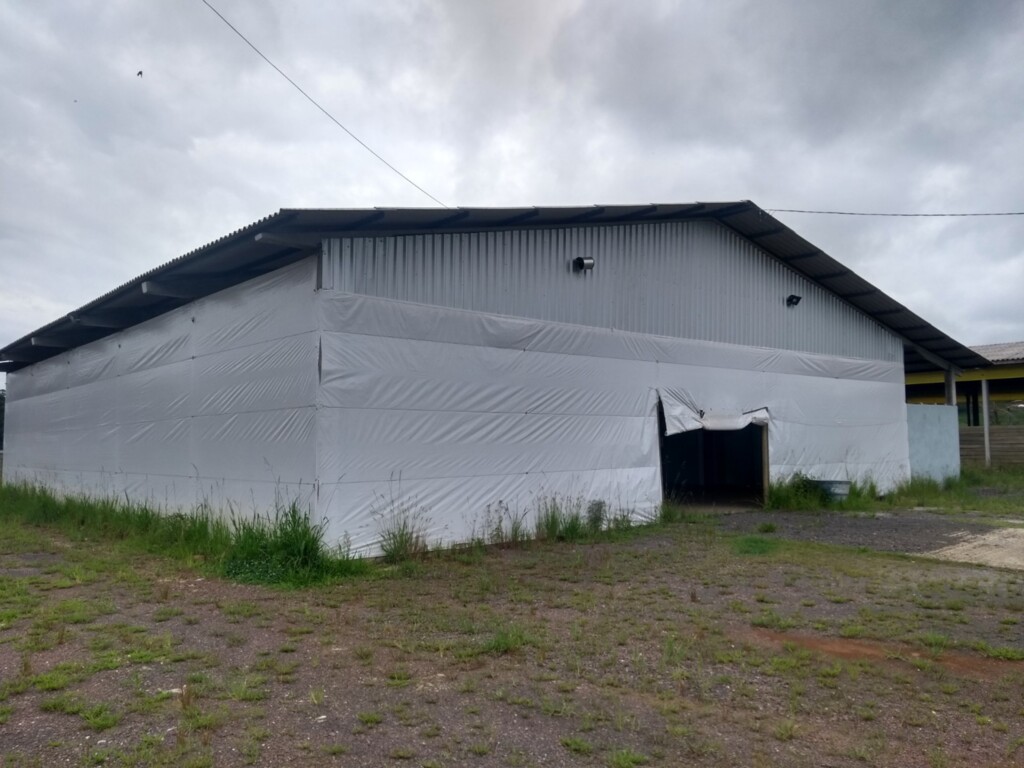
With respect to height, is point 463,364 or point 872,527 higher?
point 463,364

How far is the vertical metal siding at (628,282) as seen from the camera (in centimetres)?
944

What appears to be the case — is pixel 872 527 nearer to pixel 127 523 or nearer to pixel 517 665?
pixel 517 665

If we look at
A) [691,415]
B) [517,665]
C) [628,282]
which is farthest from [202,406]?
[691,415]

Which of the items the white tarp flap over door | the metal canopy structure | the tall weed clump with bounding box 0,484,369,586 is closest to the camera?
the tall weed clump with bounding box 0,484,369,586

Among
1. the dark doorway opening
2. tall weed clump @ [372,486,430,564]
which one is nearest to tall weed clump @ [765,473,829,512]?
the dark doorway opening

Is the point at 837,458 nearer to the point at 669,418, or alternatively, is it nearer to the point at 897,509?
the point at 897,509

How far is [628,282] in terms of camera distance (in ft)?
40.2

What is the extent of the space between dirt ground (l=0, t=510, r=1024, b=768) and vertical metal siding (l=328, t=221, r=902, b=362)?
3.51m

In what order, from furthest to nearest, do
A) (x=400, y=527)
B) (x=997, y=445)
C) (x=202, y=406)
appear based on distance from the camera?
(x=997, y=445) → (x=202, y=406) → (x=400, y=527)

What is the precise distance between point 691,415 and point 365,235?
646 cm

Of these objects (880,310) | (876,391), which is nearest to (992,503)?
(876,391)

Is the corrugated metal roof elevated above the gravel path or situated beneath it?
elevated above

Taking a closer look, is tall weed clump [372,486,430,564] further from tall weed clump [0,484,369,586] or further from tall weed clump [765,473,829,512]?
tall weed clump [765,473,829,512]

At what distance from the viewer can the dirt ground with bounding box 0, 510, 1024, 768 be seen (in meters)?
3.78
